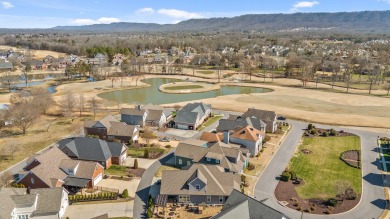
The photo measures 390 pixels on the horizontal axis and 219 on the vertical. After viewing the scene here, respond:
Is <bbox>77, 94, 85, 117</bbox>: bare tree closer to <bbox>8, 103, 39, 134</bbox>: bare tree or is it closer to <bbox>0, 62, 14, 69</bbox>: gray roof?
<bbox>8, 103, 39, 134</bbox>: bare tree

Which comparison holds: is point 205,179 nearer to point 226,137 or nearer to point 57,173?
point 226,137

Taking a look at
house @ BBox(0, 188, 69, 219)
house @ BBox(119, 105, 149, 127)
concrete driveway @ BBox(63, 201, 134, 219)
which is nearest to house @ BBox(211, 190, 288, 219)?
concrete driveway @ BBox(63, 201, 134, 219)

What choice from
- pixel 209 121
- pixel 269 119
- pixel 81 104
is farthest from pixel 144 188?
pixel 81 104

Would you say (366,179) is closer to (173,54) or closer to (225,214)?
(225,214)

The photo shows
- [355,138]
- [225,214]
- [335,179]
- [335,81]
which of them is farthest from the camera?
[335,81]

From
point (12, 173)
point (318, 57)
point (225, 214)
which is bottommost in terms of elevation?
point (12, 173)

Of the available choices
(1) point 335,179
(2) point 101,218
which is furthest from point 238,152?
(2) point 101,218
